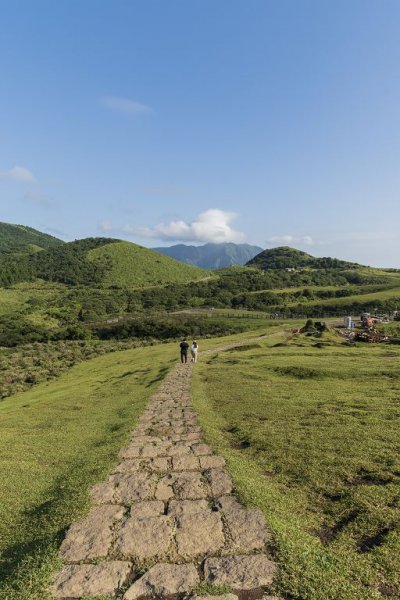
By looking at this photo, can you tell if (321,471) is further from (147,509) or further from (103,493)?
(103,493)

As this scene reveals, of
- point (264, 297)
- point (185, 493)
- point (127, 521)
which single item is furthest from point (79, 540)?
point (264, 297)

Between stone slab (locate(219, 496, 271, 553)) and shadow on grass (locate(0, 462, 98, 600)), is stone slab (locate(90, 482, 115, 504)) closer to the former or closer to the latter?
shadow on grass (locate(0, 462, 98, 600))

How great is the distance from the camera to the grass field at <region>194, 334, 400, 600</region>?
16.6ft

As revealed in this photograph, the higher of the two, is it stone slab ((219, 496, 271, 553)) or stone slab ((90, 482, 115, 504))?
stone slab ((219, 496, 271, 553))

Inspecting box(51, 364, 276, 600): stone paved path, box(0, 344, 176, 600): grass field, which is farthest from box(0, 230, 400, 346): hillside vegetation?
box(51, 364, 276, 600): stone paved path

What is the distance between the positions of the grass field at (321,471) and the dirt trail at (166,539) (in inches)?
15.7

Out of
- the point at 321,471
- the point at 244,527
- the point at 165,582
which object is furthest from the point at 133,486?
the point at 321,471

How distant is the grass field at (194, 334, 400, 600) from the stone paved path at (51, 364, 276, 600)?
0.47 m

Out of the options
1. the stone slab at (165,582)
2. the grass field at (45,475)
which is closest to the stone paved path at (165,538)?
the stone slab at (165,582)

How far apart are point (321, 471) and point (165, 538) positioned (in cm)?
430

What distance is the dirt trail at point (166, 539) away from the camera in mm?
4887

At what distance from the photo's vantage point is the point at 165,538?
19.7 ft

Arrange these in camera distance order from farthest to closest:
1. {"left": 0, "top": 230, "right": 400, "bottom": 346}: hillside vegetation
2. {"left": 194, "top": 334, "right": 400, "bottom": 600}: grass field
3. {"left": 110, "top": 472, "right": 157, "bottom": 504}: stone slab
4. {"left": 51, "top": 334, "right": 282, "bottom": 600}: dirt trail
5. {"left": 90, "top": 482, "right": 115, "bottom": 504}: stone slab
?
{"left": 0, "top": 230, "right": 400, "bottom": 346}: hillside vegetation
{"left": 110, "top": 472, "right": 157, "bottom": 504}: stone slab
{"left": 90, "top": 482, "right": 115, "bottom": 504}: stone slab
{"left": 194, "top": 334, "right": 400, "bottom": 600}: grass field
{"left": 51, "top": 334, "right": 282, "bottom": 600}: dirt trail

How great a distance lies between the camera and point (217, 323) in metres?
97.8
